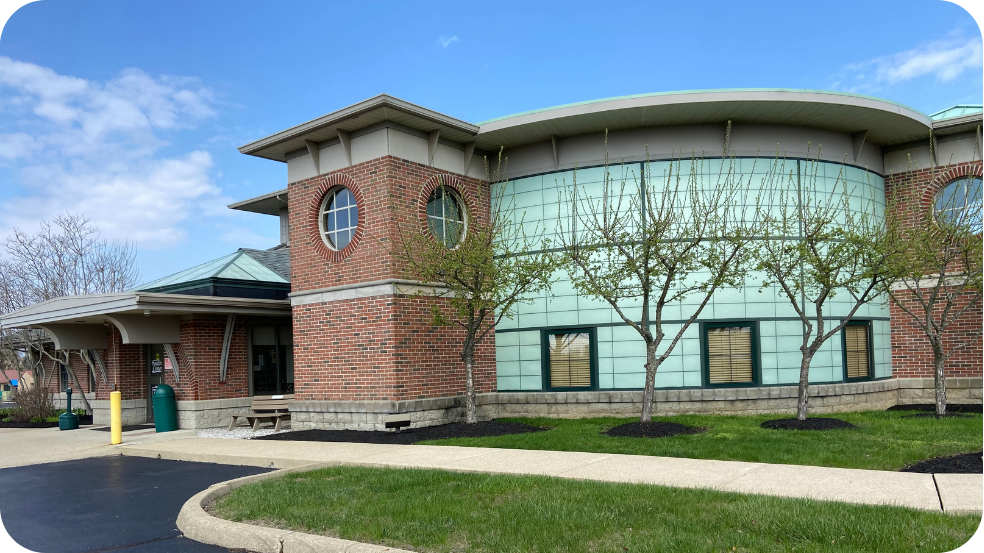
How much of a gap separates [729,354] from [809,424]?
314 cm

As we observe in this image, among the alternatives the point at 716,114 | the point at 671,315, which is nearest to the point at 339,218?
the point at 671,315

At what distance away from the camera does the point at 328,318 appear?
16.2m

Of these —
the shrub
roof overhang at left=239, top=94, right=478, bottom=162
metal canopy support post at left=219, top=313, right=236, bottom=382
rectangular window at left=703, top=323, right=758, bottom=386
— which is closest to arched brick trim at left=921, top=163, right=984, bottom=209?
rectangular window at left=703, top=323, right=758, bottom=386

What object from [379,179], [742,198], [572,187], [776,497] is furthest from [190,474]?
[742,198]

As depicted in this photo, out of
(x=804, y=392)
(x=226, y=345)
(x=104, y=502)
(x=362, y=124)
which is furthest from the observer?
(x=226, y=345)

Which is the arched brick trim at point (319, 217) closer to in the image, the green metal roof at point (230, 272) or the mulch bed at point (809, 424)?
the green metal roof at point (230, 272)

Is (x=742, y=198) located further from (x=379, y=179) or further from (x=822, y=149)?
(x=379, y=179)

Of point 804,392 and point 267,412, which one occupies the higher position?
point 804,392

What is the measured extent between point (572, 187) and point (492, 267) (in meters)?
3.47

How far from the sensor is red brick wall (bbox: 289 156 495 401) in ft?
49.5

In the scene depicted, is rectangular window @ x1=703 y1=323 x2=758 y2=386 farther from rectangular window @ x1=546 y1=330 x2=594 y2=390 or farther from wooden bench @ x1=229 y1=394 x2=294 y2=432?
wooden bench @ x1=229 y1=394 x2=294 y2=432

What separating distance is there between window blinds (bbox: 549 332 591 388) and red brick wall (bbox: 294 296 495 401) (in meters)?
1.69

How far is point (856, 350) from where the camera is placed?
16.7 m

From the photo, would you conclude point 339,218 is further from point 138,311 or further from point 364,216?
point 138,311
